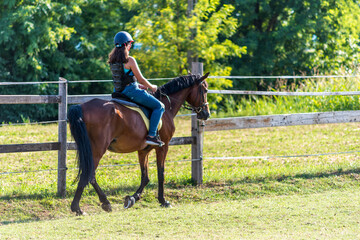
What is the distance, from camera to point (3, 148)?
7066mm

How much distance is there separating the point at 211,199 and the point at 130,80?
2.33 meters

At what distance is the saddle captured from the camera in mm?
6850

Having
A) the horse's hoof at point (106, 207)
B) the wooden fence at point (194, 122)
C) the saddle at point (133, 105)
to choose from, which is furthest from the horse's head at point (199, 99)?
the horse's hoof at point (106, 207)

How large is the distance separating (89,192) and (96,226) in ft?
5.80

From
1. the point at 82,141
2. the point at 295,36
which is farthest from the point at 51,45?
the point at 82,141

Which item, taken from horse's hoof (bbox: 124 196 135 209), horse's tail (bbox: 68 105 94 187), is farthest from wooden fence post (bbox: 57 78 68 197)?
horse's tail (bbox: 68 105 94 187)

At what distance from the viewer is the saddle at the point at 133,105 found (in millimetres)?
6850

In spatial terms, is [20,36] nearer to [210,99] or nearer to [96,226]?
[210,99]

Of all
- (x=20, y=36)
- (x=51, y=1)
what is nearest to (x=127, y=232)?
(x=20, y=36)

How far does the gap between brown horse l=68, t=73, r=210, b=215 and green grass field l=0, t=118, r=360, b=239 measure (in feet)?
1.12

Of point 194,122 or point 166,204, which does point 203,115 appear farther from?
point 166,204

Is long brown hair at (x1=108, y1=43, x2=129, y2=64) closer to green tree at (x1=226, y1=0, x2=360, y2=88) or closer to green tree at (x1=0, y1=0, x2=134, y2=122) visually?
green tree at (x1=0, y1=0, x2=134, y2=122)

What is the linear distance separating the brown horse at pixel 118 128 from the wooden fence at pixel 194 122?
2.15 ft

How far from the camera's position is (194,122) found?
8.73 m
